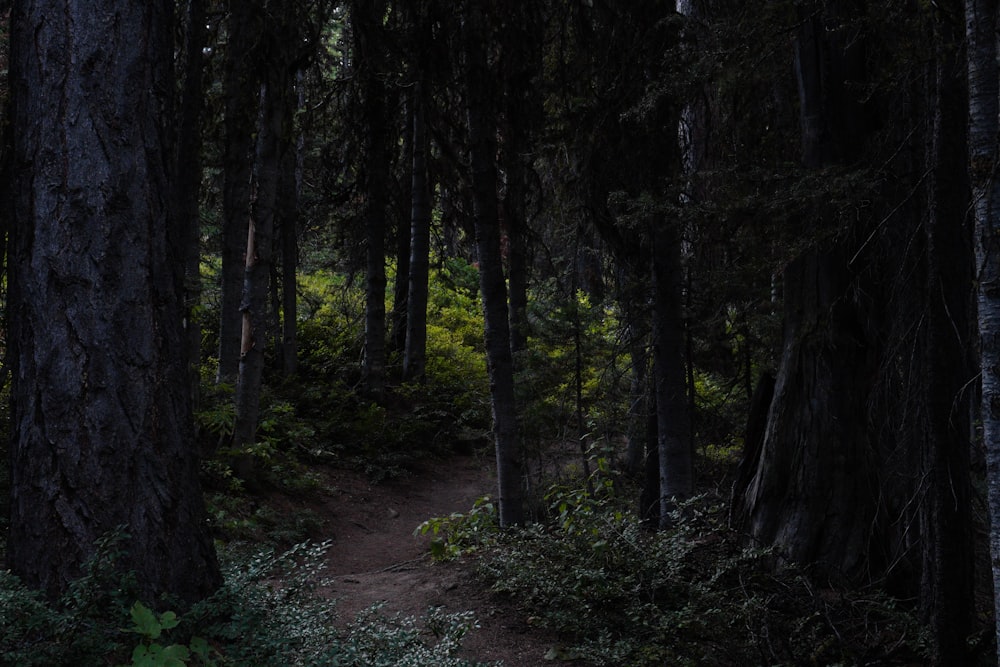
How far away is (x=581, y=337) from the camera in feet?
36.2

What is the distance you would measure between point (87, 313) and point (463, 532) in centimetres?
532

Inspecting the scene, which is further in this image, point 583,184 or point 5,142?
point 583,184

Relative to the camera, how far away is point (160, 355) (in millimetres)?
3555

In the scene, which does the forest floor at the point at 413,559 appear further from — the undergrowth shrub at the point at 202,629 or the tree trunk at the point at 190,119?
the tree trunk at the point at 190,119

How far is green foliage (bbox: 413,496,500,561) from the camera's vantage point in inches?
299

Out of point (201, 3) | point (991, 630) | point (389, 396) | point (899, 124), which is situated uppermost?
point (201, 3)

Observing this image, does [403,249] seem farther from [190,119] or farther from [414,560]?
[414,560]

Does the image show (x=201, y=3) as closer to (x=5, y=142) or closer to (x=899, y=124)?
(x=5, y=142)

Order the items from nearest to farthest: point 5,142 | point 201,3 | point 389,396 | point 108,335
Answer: point 108,335, point 5,142, point 201,3, point 389,396

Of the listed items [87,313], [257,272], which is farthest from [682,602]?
[257,272]

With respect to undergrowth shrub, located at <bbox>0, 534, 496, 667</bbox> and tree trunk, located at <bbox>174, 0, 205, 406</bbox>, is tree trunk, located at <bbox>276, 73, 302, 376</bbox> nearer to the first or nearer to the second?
tree trunk, located at <bbox>174, 0, 205, 406</bbox>

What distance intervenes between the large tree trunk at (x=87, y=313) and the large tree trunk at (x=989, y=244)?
3.75 meters

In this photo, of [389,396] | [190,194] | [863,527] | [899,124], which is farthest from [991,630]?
[389,396]

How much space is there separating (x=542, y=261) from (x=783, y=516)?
47.0 feet
